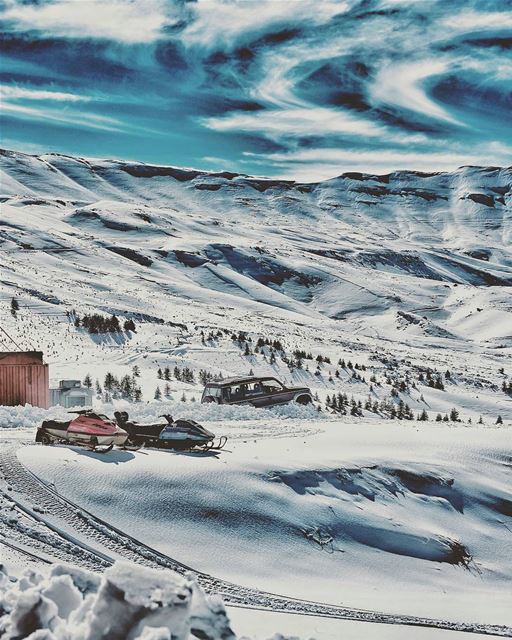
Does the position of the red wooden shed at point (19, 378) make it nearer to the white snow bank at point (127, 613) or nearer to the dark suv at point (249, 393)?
the dark suv at point (249, 393)

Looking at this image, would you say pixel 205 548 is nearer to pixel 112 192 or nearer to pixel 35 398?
pixel 35 398

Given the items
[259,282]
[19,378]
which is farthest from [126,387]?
[259,282]

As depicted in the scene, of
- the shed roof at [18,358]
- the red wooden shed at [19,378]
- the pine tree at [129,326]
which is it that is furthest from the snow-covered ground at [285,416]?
the shed roof at [18,358]

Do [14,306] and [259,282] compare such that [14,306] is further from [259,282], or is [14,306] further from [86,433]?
[259,282]

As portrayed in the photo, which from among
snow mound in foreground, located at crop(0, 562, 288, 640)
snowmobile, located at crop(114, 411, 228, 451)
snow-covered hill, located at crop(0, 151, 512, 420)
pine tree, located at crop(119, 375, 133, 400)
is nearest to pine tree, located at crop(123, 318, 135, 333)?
snow-covered hill, located at crop(0, 151, 512, 420)

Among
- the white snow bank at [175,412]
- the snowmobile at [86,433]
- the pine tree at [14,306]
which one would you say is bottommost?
the white snow bank at [175,412]

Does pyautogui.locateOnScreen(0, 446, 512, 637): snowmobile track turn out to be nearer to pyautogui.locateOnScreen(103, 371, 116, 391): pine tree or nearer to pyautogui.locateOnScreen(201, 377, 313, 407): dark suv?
pyautogui.locateOnScreen(201, 377, 313, 407): dark suv

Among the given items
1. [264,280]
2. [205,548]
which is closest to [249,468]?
[205,548]
